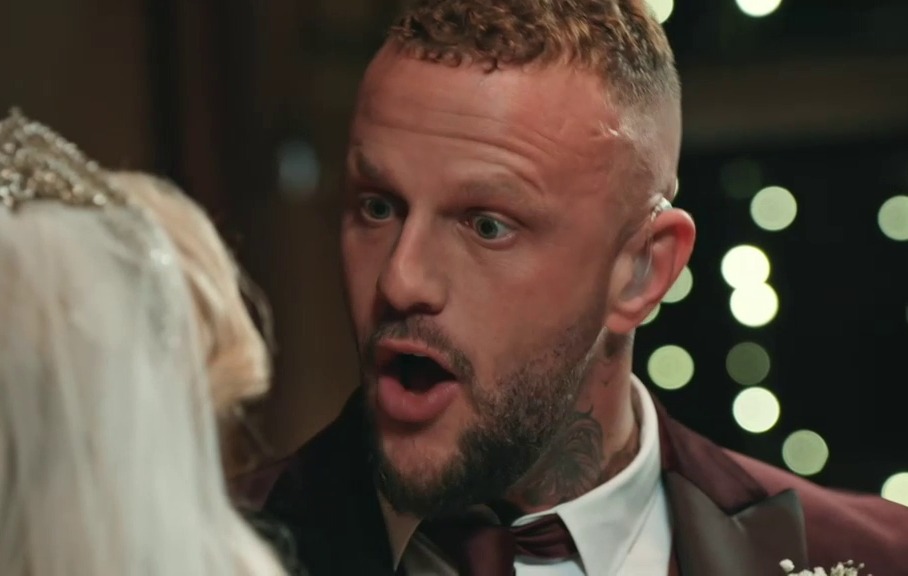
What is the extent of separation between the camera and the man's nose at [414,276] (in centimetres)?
97

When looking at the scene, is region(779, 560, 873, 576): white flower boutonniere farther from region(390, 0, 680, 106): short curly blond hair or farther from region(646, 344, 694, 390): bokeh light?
region(390, 0, 680, 106): short curly blond hair

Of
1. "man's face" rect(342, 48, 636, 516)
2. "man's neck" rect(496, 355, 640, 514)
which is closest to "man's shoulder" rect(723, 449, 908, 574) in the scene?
"man's neck" rect(496, 355, 640, 514)

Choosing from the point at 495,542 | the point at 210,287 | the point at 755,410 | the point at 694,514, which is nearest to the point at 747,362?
the point at 755,410

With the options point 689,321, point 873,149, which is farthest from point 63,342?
point 873,149

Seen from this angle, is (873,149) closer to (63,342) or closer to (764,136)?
(764,136)

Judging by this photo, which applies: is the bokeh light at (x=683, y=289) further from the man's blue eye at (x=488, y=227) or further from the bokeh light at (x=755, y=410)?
the man's blue eye at (x=488, y=227)

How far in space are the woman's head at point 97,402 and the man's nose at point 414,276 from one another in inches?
8.2

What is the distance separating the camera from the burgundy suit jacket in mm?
1049

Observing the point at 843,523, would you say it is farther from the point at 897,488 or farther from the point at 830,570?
the point at 897,488

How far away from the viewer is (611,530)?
3.50 feet

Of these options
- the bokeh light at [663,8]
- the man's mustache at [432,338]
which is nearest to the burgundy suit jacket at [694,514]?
the man's mustache at [432,338]

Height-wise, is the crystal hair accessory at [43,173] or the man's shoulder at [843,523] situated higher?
the crystal hair accessory at [43,173]

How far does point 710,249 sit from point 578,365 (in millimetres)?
279

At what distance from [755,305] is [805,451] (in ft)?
0.42
